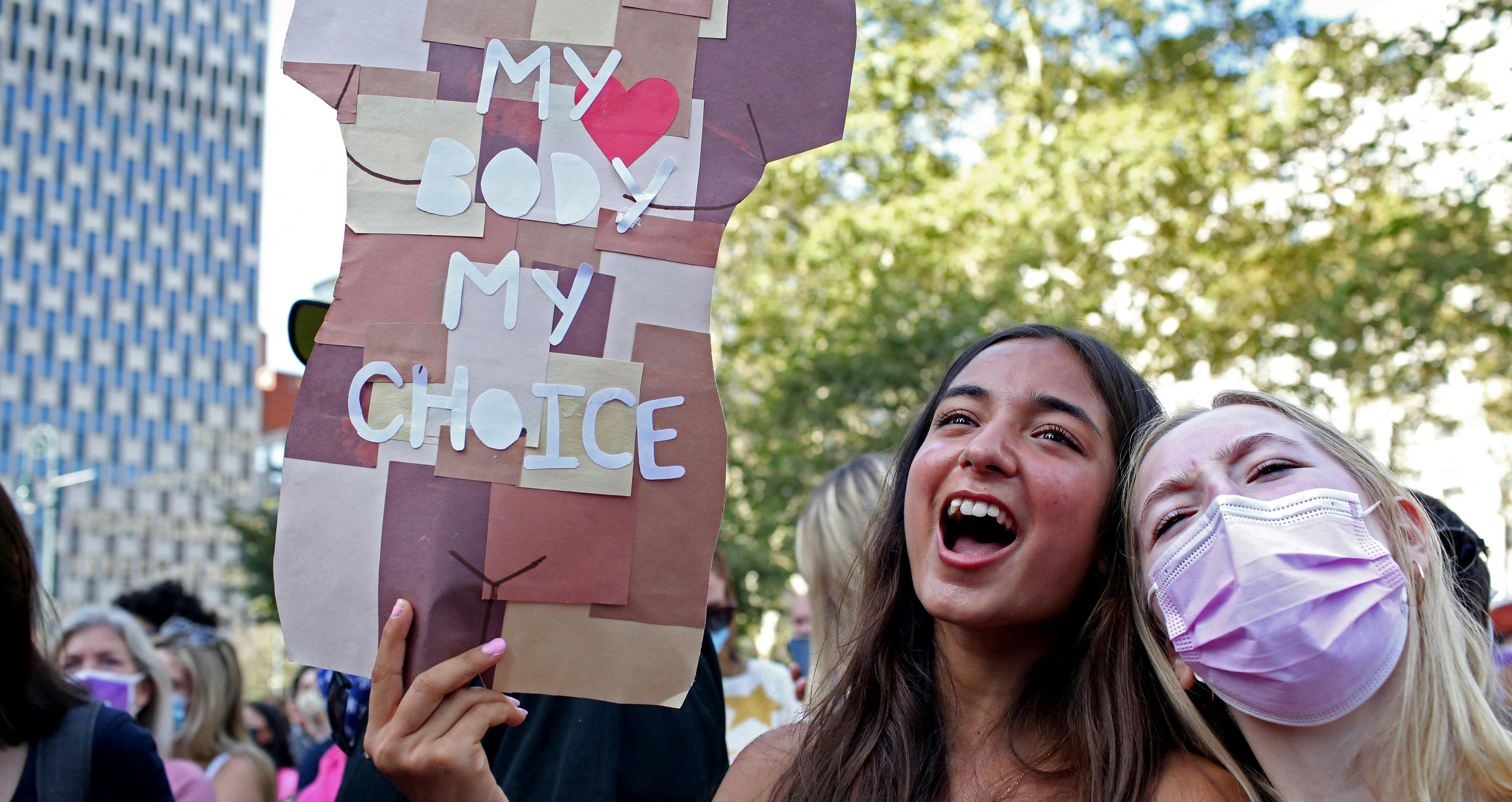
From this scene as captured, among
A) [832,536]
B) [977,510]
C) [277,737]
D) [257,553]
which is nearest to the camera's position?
[977,510]

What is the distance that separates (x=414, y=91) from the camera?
1.97 m

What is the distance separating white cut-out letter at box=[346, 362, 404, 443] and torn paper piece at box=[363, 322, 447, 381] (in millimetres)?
11

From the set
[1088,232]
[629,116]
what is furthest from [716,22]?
[1088,232]

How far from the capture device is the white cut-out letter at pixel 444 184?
6.34 feet

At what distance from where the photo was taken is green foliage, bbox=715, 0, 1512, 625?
12289mm

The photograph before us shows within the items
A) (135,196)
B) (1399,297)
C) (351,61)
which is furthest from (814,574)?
(135,196)

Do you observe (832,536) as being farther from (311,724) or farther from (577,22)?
(311,724)

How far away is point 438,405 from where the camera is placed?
6.18 feet

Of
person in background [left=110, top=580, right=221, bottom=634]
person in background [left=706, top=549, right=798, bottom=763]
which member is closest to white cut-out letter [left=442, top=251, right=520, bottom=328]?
person in background [left=706, top=549, right=798, bottom=763]

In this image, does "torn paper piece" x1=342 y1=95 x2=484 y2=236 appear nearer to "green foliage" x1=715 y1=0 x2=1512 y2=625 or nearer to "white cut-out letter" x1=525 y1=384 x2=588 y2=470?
"white cut-out letter" x1=525 y1=384 x2=588 y2=470

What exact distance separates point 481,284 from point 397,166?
233 mm

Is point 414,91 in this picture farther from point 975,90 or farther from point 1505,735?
point 975,90

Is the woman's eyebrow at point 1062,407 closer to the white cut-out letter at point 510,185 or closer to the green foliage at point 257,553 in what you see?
the white cut-out letter at point 510,185

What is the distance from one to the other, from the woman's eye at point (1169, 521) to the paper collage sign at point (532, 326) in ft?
2.21
